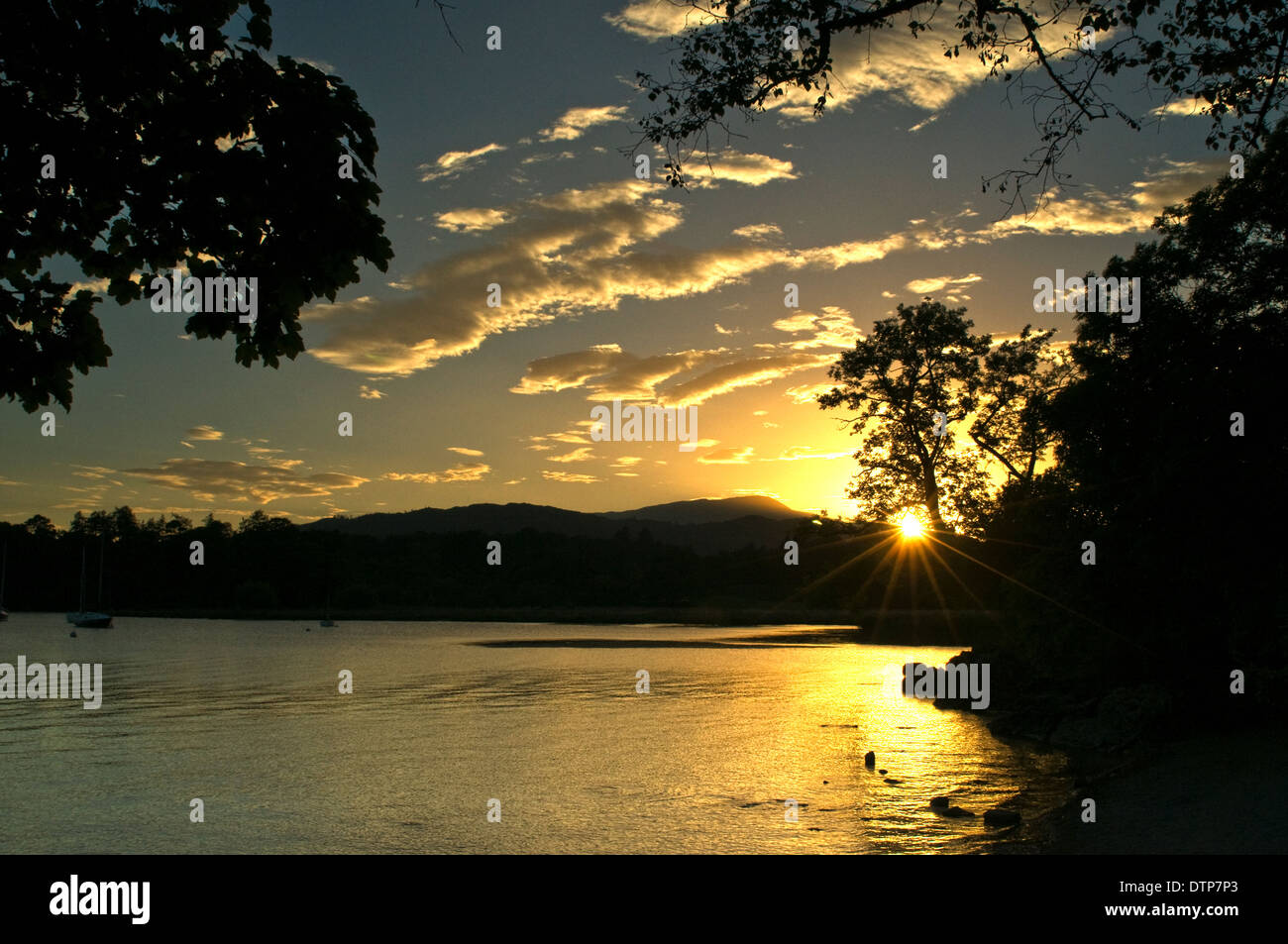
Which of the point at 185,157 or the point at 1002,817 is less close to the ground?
the point at 185,157

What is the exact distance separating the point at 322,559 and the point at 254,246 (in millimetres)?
168356

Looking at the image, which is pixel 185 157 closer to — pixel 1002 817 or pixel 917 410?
pixel 1002 817

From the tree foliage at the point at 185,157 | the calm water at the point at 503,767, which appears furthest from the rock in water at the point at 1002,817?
the tree foliage at the point at 185,157

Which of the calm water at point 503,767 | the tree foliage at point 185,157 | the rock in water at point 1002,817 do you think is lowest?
the calm water at point 503,767

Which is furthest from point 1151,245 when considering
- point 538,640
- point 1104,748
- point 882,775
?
point 538,640

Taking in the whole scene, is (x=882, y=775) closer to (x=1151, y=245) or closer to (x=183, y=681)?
(x=1151, y=245)

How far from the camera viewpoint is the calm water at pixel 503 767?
15.4 metres

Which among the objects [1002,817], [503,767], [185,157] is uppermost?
[185,157]

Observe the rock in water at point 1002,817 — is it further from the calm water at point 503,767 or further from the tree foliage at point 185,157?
the tree foliage at point 185,157

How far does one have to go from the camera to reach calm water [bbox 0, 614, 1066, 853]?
50.4 ft

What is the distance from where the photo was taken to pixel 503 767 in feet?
72.3

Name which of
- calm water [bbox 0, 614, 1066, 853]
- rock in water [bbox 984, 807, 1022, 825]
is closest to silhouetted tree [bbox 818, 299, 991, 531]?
calm water [bbox 0, 614, 1066, 853]

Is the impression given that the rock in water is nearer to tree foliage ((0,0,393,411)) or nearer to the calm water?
the calm water

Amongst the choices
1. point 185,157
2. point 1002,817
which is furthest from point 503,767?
point 185,157
